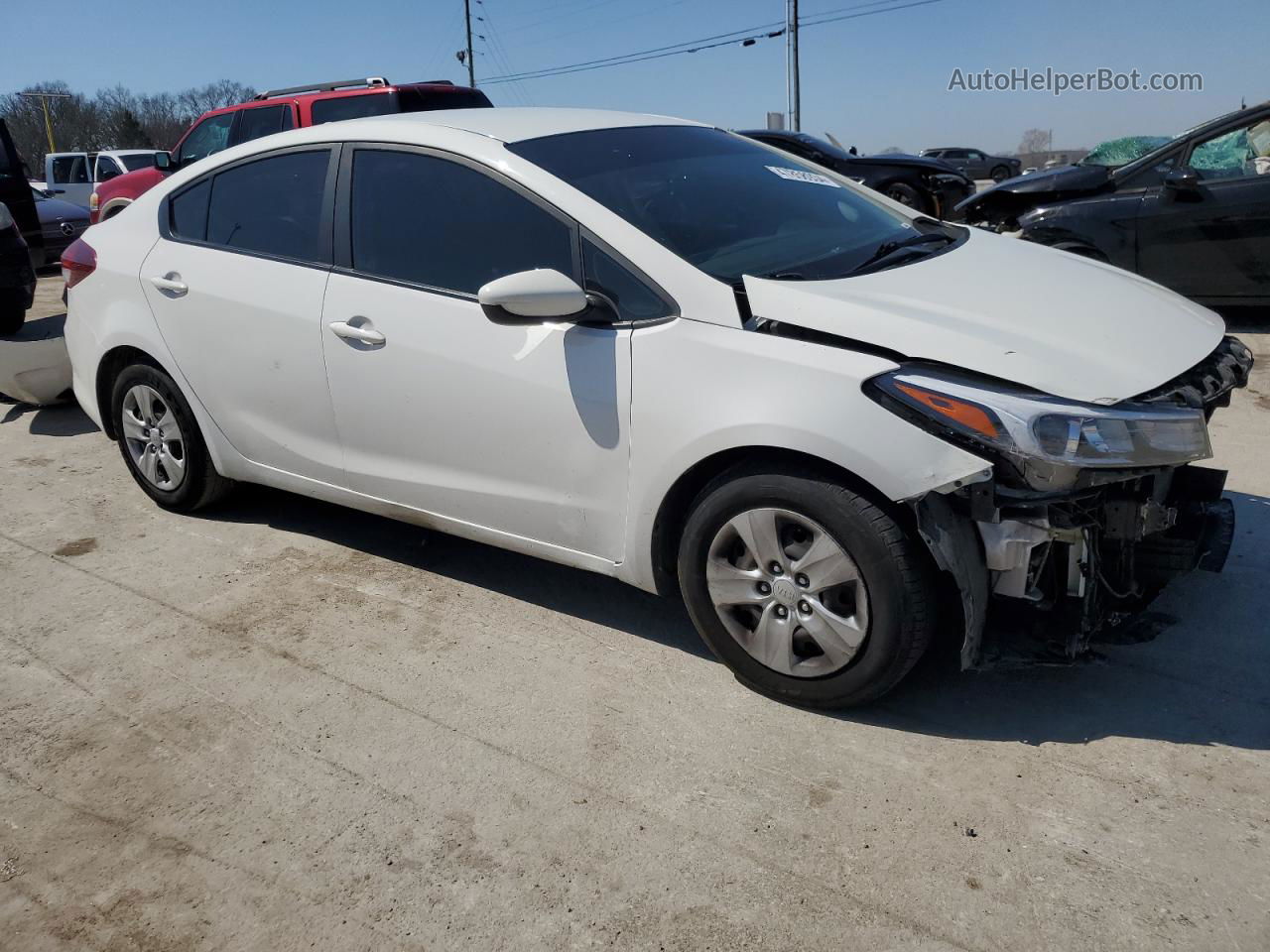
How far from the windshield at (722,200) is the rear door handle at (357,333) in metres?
0.78

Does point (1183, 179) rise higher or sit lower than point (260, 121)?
lower

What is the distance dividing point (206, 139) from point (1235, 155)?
10172 mm

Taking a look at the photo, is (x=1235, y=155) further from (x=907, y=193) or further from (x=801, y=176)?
(x=907, y=193)

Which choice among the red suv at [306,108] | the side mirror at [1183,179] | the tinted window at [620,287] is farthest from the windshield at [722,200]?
the red suv at [306,108]

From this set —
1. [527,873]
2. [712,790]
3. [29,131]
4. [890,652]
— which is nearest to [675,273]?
[890,652]

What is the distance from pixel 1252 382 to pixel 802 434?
4636 millimetres

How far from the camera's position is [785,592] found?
2.92m

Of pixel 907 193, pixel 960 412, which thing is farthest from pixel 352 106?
pixel 960 412

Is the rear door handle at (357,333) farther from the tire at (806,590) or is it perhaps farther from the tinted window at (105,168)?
the tinted window at (105,168)

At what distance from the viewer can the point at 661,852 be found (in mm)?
2518

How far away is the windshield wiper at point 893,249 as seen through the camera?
3.29 metres

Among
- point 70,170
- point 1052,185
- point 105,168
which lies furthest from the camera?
point 70,170

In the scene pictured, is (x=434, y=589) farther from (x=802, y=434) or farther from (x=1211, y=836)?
(x=1211, y=836)

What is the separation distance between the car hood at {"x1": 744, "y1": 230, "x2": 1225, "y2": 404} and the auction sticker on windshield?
0.75 metres
